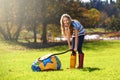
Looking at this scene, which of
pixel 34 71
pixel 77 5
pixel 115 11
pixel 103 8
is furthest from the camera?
pixel 103 8

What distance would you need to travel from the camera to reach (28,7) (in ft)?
178

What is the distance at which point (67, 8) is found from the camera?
5672 cm

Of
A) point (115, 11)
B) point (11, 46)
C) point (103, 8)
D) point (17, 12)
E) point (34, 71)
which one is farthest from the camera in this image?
point (103, 8)

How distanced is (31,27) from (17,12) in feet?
22.6

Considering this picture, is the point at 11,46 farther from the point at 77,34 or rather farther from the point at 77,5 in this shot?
the point at 77,34

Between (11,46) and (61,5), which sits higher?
(61,5)

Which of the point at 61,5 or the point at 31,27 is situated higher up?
the point at 61,5

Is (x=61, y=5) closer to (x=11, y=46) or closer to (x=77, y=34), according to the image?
(x=11, y=46)

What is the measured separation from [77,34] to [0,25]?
42204 millimetres

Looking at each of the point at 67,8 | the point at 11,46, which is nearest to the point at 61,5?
the point at 67,8

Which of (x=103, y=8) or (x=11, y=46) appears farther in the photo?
(x=103, y=8)

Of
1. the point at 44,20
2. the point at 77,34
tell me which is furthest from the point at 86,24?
the point at 77,34

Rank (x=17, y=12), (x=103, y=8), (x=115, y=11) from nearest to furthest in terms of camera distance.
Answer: (x=17, y=12), (x=115, y=11), (x=103, y=8)

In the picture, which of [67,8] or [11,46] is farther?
[67,8]
